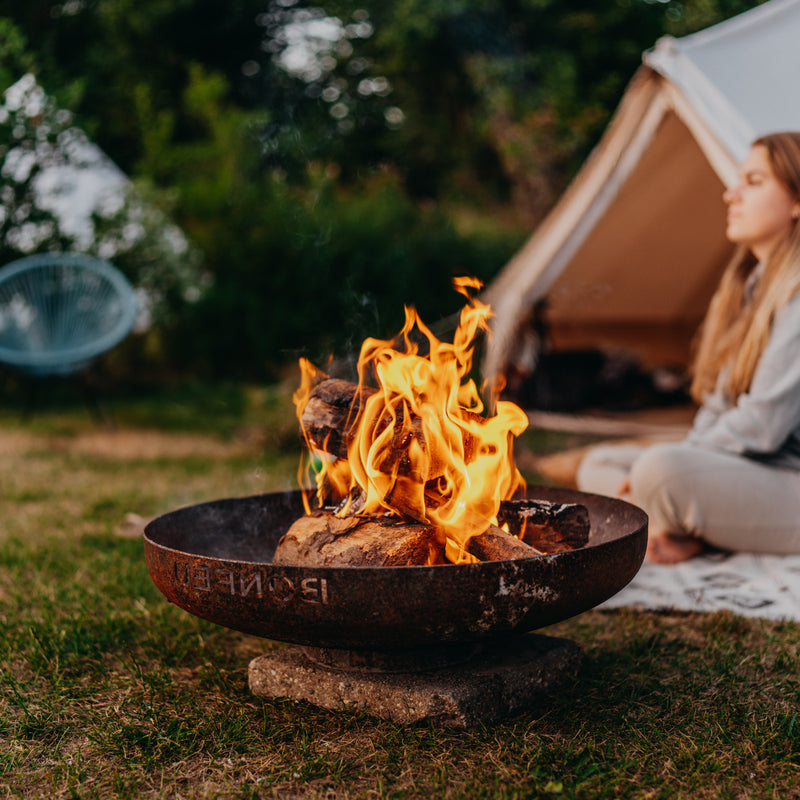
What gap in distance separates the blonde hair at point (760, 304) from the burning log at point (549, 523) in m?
1.06

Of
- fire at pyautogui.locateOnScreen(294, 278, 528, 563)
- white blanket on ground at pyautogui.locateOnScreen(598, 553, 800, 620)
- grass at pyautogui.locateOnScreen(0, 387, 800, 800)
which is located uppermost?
fire at pyautogui.locateOnScreen(294, 278, 528, 563)

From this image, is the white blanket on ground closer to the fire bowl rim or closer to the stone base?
the stone base

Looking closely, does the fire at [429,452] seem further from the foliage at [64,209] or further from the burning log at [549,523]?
the foliage at [64,209]

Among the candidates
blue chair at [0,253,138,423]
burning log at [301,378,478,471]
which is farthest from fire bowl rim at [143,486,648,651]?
blue chair at [0,253,138,423]

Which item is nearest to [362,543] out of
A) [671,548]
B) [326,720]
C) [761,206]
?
[326,720]

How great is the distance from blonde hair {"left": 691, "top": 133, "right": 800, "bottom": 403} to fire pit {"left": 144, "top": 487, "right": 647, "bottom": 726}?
92 cm

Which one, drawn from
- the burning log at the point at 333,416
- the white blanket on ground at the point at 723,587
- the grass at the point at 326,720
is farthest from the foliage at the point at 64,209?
the white blanket on ground at the point at 723,587

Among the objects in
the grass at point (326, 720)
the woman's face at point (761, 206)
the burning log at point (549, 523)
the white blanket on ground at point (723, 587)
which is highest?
the woman's face at point (761, 206)

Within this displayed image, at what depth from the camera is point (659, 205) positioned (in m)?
4.79

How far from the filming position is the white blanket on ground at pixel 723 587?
2.33 metres

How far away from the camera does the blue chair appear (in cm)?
579

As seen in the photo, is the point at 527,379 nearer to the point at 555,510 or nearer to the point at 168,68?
the point at 555,510

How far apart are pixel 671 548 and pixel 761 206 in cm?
113

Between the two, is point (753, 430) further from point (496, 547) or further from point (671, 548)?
point (496, 547)
